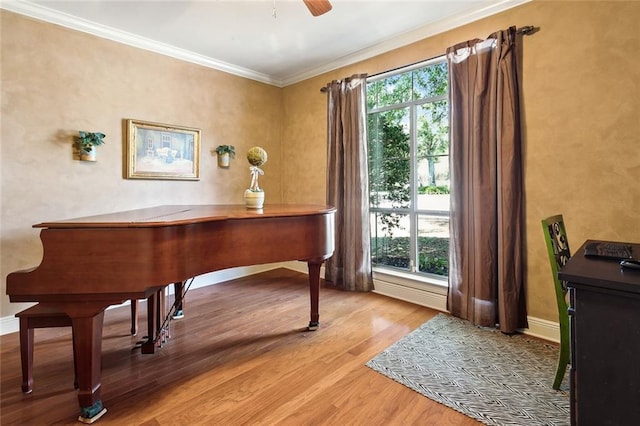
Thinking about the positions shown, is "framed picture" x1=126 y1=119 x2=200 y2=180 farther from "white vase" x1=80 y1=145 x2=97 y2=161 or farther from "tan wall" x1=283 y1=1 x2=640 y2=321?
"tan wall" x1=283 y1=1 x2=640 y2=321

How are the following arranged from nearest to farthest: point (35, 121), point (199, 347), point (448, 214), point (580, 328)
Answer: point (580, 328)
point (199, 347)
point (35, 121)
point (448, 214)

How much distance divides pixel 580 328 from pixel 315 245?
1554mm

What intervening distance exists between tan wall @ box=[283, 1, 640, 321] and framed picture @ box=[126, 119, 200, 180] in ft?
10.5

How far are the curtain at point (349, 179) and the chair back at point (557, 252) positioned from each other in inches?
74.1

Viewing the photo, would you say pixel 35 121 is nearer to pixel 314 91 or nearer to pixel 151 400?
pixel 151 400

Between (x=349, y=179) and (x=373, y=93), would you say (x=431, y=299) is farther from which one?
(x=373, y=93)

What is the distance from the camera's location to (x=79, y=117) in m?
2.86

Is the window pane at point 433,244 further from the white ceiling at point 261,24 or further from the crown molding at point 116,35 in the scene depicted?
the crown molding at point 116,35

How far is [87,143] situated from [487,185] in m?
3.62

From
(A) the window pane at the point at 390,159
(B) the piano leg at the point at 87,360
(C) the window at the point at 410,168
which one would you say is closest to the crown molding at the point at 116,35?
(C) the window at the point at 410,168

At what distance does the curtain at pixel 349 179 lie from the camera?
11.3 feet

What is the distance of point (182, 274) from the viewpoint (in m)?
1.60

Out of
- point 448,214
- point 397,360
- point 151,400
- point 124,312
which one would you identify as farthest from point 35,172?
point 448,214

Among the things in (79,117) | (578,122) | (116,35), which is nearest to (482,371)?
(578,122)
